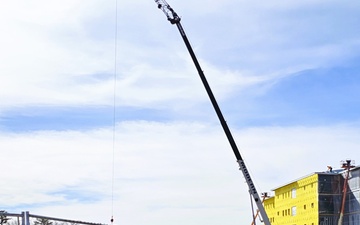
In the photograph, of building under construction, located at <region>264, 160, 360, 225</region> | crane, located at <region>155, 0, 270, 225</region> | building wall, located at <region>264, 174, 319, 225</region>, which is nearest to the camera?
crane, located at <region>155, 0, 270, 225</region>

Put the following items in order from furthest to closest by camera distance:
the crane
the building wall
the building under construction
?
the building wall
the building under construction
the crane

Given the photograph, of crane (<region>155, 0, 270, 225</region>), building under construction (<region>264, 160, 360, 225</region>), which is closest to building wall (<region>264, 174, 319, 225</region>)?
building under construction (<region>264, 160, 360, 225</region>)

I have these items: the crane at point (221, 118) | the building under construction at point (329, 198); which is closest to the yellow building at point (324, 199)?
the building under construction at point (329, 198)

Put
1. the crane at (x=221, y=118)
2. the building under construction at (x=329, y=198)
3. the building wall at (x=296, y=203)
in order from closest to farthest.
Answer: the crane at (x=221, y=118), the building under construction at (x=329, y=198), the building wall at (x=296, y=203)

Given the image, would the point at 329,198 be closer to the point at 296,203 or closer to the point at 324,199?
the point at 324,199

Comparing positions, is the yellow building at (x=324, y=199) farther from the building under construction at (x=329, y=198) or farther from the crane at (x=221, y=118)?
the crane at (x=221, y=118)

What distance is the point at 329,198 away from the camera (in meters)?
94.6

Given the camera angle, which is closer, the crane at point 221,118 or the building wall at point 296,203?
the crane at point 221,118

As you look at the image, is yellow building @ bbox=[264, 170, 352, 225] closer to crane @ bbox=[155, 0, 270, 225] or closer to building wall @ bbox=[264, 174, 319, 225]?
building wall @ bbox=[264, 174, 319, 225]

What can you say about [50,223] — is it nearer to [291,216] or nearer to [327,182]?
[327,182]

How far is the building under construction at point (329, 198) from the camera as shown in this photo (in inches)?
3590

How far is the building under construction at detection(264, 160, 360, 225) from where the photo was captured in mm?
91188

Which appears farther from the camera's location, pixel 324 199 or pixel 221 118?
pixel 324 199

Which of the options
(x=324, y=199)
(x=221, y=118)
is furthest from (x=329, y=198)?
(x=221, y=118)
